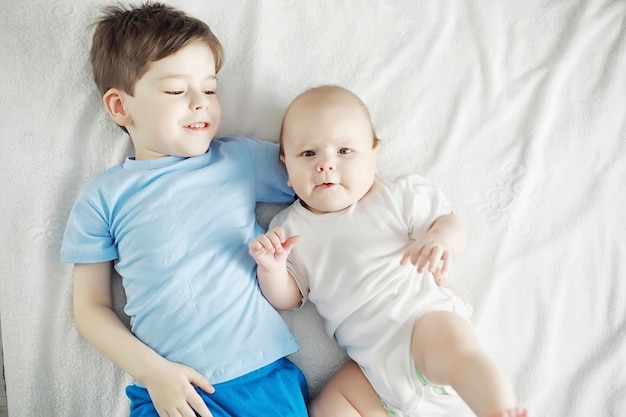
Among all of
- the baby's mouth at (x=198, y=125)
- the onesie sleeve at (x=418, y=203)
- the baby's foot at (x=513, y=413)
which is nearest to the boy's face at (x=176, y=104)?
the baby's mouth at (x=198, y=125)

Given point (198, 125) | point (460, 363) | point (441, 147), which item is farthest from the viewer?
point (441, 147)

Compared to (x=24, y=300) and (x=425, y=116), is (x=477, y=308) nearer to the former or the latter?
(x=425, y=116)

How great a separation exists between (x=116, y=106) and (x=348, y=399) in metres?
0.78

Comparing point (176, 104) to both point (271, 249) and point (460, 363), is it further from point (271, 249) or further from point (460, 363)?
point (460, 363)

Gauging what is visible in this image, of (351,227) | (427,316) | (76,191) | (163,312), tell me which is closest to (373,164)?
(351,227)

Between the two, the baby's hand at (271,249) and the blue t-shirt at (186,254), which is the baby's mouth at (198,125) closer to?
the blue t-shirt at (186,254)

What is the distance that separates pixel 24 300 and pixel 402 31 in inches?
41.3

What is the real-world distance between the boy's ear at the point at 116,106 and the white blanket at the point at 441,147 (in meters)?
0.07

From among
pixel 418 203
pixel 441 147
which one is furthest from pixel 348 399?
pixel 441 147

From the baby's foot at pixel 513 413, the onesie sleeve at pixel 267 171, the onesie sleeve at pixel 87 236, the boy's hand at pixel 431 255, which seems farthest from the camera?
the onesie sleeve at pixel 267 171

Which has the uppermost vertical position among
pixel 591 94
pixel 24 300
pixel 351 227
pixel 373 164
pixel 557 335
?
pixel 591 94

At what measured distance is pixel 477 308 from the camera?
129 centimetres

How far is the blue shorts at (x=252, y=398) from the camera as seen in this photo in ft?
3.77

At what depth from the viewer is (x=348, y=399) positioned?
47.8 inches
